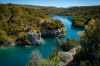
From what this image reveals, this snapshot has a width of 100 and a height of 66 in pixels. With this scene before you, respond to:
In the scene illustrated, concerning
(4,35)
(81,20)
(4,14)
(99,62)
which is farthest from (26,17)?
(99,62)

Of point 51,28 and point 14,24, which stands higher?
point 14,24

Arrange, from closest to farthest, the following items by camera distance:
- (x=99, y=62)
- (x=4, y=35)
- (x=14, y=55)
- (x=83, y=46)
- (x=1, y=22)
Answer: (x=99, y=62) < (x=83, y=46) < (x=14, y=55) < (x=4, y=35) < (x=1, y=22)

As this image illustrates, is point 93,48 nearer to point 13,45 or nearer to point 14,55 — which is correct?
point 14,55

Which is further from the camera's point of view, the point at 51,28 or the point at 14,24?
the point at 51,28

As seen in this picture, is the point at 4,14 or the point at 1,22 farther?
the point at 4,14

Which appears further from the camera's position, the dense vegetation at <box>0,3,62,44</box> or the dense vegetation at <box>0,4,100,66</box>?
the dense vegetation at <box>0,3,62,44</box>

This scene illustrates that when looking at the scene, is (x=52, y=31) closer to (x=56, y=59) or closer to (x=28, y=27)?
(x=28, y=27)

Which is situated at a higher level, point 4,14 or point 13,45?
point 4,14

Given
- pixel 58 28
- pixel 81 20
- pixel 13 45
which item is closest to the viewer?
pixel 13 45

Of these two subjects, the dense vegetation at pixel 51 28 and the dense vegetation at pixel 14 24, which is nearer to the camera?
the dense vegetation at pixel 51 28

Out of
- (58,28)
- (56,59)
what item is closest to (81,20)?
(58,28)
